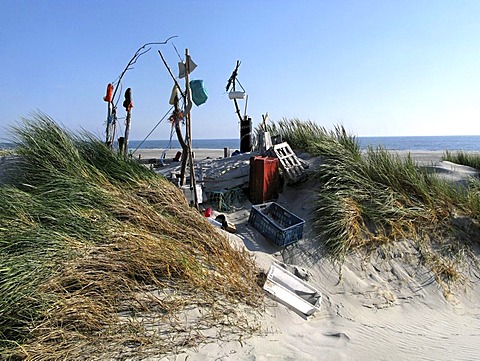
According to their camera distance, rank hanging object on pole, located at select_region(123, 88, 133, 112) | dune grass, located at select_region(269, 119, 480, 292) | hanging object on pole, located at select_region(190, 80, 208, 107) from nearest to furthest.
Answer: dune grass, located at select_region(269, 119, 480, 292) → hanging object on pole, located at select_region(190, 80, 208, 107) → hanging object on pole, located at select_region(123, 88, 133, 112)

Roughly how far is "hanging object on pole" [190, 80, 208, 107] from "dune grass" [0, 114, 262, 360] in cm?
185

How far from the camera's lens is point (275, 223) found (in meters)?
5.49

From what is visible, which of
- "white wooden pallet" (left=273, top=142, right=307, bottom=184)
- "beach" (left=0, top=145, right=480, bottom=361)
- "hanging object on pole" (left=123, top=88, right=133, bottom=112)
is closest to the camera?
"beach" (left=0, top=145, right=480, bottom=361)

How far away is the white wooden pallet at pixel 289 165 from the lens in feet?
22.2

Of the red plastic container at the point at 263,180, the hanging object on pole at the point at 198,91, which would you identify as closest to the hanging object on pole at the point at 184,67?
the hanging object on pole at the point at 198,91

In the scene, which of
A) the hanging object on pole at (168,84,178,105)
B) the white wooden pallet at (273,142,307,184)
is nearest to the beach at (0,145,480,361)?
the white wooden pallet at (273,142,307,184)

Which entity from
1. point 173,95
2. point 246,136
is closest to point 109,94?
point 173,95

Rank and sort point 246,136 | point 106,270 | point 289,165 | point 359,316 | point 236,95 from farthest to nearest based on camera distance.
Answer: point 236,95
point 246,136
point 289,165
point 359,316
point 106,270

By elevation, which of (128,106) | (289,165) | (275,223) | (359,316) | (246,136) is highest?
(128,106)

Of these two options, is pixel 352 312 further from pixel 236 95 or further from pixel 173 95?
pixel 236 95

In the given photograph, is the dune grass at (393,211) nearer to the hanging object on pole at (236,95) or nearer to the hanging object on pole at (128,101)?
the hanging object on pole at (236,95)

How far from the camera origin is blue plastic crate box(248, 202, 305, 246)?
521cm

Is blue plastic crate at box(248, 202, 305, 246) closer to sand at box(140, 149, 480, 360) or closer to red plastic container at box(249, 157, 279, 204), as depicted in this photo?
sand at box(140, 149, 480, 360)

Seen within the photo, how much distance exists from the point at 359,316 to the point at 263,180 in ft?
9.30
